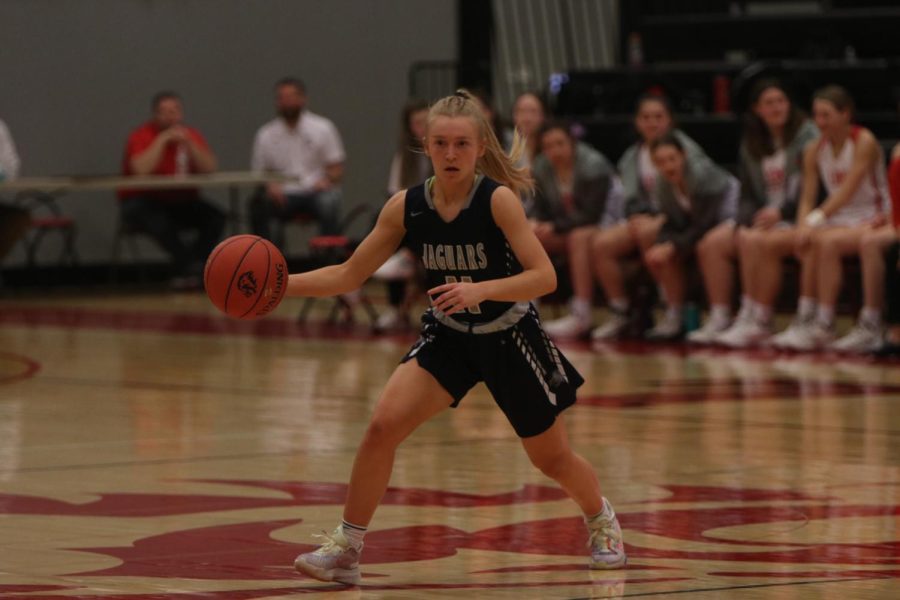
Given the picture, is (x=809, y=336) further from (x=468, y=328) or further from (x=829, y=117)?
(x=468, y=328)

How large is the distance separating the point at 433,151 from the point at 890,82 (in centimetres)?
1018

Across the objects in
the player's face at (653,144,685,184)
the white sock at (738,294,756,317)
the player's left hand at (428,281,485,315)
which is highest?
the player's face at (653,144,685,184)

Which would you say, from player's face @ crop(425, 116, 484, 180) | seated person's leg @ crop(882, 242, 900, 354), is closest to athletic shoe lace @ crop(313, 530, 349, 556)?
player's face @ crop(425, 116, 484, 180)

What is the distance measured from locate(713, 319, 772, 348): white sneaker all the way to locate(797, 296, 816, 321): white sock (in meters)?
0.39

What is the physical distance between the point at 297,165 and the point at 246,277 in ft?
37.5

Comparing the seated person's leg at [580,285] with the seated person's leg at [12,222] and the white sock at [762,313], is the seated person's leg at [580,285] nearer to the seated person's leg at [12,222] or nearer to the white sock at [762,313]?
A: the white sock at [762,313]

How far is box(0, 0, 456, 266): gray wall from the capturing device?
54.3ft

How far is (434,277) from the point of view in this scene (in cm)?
502

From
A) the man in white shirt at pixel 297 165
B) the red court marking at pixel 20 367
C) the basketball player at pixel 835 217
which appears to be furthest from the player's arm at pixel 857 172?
the man in white shirt at pixel 297 165

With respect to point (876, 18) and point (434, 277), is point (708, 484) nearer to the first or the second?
point (434, 277)

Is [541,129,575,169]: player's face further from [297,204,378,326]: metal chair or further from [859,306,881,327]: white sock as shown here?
[859,306,881,327]: white sock

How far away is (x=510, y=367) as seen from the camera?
16.0 ft

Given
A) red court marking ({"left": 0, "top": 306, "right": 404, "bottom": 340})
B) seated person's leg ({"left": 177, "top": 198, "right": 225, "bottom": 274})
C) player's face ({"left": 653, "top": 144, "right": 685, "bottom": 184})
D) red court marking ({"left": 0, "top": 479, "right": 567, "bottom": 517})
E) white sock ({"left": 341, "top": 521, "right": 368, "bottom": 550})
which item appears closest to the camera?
white sock ({"left": 341, "top": 521, "right": 368, "bottom": 550})

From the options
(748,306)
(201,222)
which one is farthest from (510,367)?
(201,222)
